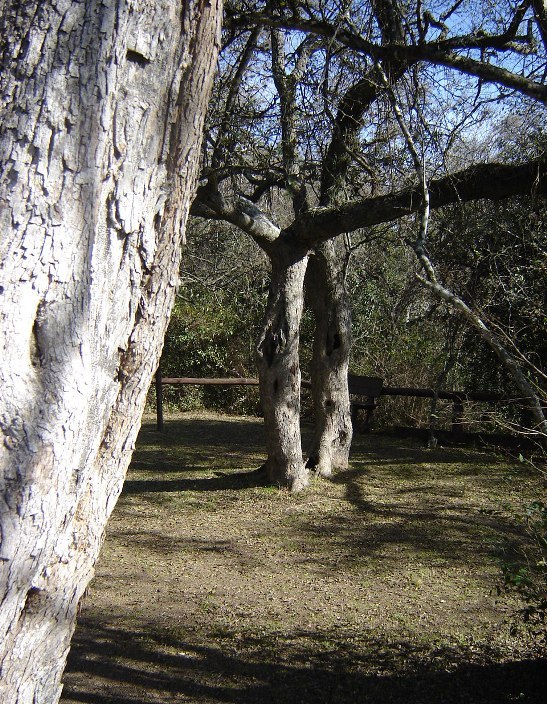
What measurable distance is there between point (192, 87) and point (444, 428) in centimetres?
1220

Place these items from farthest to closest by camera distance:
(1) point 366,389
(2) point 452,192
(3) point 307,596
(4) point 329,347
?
1. (1) point 366,389
2. (4) point 329,347
3. (2) point 452,192
4. (3) point 307,596

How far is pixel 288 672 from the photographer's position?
15.3ft

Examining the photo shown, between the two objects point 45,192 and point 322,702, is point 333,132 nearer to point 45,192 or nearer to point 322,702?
point 322,702

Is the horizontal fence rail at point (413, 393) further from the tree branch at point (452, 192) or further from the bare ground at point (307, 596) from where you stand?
the tree branch at point (452, 192)

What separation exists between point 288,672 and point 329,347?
17.3ft

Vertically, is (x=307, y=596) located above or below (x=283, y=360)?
below

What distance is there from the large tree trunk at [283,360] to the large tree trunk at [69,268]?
6650mm

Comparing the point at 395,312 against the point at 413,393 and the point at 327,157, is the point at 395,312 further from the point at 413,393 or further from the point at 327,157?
the point at 327,157

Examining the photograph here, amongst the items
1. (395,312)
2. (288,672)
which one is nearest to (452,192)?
(288,672)

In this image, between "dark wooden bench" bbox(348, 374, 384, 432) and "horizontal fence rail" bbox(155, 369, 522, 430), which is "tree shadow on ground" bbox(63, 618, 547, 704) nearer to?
"horizontal fence rail" bbox(155, 369, 522, 430)

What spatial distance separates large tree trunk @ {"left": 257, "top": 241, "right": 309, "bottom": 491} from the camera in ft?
28.6

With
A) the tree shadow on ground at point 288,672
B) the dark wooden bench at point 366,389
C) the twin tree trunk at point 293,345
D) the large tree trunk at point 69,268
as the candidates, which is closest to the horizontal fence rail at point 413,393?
the dark wooden bench at point 366,389

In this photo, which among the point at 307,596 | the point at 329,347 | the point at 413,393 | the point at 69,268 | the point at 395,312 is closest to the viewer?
the point at 69,268

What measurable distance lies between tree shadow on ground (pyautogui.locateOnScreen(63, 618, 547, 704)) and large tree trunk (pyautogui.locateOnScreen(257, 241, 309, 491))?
3.69m
